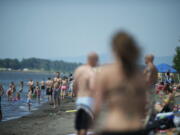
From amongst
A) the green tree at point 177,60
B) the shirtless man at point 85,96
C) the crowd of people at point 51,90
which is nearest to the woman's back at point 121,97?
the shirtless man at point 85,96

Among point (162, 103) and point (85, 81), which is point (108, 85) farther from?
point (162, 103)

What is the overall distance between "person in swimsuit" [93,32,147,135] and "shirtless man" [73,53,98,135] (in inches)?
86.6

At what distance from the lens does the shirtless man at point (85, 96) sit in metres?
5.36

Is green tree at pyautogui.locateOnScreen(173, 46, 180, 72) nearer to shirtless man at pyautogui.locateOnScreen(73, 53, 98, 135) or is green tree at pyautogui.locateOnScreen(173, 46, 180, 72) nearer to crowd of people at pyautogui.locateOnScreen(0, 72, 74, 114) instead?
crowd of people at pyautogui.locateOnScreen(0, 72, 74, 114)

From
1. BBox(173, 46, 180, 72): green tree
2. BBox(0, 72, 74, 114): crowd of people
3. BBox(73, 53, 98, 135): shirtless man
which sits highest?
BBox(173, 46, 180, 72): green tree

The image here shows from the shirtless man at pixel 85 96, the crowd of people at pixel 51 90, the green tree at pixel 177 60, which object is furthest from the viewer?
the green tree at pixel 177 60

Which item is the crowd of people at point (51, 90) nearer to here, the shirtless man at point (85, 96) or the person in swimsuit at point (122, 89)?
the shirtless man at point (85, 96)

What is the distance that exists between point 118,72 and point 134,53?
0.24 m

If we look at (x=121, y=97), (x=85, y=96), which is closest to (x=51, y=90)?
(x=85, y=96)

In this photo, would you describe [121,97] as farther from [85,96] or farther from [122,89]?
[85,96]

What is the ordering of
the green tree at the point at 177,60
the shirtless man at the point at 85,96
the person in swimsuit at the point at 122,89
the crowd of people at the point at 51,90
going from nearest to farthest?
the person in swimsuit at the point at 122,89 → the shirtless man at the point at 85,96 → the crowd of people at the point at 51,90 → the green tree at the point at 177,60

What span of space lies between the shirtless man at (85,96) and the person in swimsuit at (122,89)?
2.20 metres

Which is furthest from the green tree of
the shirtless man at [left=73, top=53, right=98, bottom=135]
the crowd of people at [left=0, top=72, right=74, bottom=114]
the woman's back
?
the woman's back

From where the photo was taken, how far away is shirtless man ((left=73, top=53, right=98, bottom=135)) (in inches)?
211
